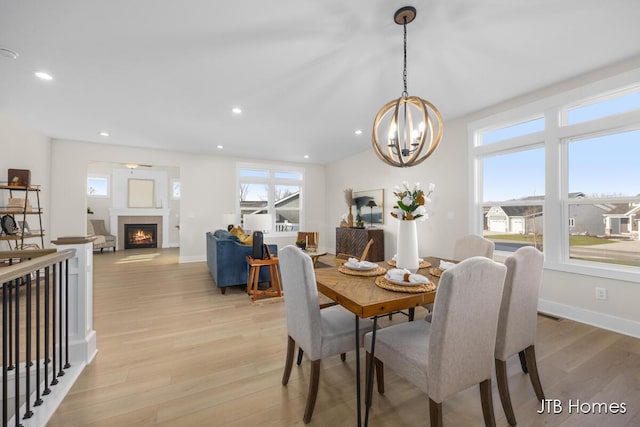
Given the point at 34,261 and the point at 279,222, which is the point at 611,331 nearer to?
the point at 34,261

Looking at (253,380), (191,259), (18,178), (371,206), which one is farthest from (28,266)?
(371,206)

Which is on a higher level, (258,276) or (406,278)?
(406,278)

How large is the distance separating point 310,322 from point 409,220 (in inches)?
39.7

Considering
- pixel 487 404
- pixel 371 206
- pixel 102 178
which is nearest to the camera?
pixel 487 404

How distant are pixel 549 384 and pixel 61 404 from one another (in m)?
3.19

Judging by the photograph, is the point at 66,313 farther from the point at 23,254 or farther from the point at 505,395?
the point at 505,395

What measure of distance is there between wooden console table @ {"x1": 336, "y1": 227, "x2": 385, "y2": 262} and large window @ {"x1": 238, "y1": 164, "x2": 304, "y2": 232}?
1795mm

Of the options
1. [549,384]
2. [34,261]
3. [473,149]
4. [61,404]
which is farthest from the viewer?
[473,149]

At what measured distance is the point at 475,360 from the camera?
128 cm

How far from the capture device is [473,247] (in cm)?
248

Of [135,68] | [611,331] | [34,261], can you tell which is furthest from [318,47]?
[611,331]

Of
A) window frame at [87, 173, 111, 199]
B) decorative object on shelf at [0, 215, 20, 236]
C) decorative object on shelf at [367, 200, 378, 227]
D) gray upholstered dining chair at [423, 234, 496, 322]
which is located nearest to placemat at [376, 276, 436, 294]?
gray upholstered dining chair at [423, 234, 496, 322]

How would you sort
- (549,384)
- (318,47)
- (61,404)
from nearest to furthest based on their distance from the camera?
(61,404) → (549,384) → (318,47)

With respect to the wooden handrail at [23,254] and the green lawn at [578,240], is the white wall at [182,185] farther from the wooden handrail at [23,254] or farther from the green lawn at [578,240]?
the green lawn at [578,240]
